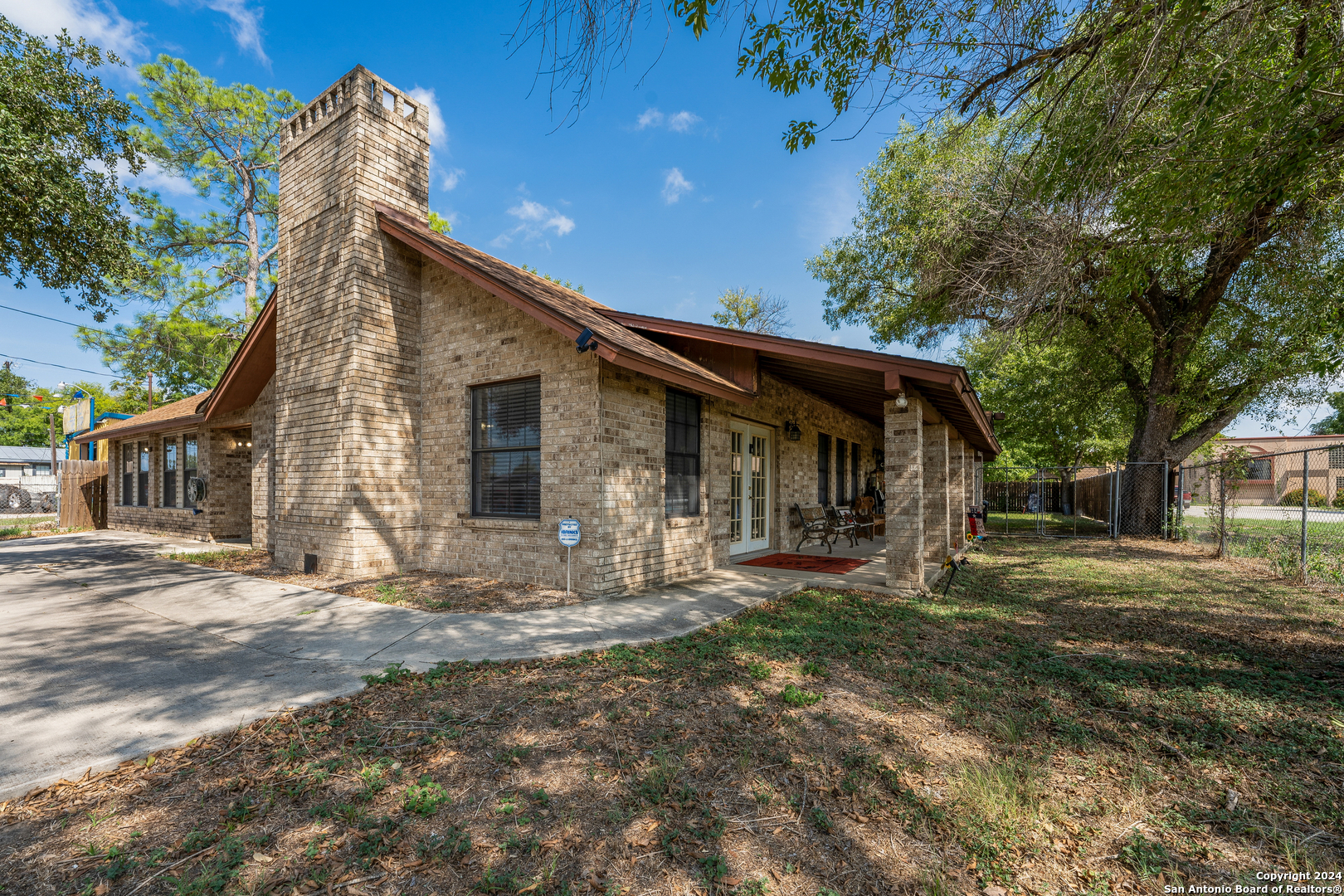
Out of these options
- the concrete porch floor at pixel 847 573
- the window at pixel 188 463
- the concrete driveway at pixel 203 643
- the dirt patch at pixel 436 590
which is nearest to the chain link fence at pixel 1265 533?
the concrete porch floor at pixel 847 573

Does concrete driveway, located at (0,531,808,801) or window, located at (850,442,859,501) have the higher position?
window, located at (850,442,859,501)

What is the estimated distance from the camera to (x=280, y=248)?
8.71m

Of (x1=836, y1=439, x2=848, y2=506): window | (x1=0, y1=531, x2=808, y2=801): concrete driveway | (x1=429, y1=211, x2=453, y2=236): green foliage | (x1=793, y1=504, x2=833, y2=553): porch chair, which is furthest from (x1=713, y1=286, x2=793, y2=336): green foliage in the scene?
(x1=0, y1=531, x2=808, y2=801): concrete driveway

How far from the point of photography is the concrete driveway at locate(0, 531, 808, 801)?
314 centimetres

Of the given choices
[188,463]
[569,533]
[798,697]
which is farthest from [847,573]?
[188,463]

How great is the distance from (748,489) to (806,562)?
1628mm

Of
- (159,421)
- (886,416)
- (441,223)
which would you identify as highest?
(441,223)

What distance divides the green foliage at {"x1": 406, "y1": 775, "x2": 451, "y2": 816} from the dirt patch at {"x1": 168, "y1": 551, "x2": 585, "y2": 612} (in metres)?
3.21

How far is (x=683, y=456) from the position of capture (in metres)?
8.00

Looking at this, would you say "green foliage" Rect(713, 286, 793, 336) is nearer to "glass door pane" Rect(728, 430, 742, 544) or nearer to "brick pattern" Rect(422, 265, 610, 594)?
"glass door pane" Rect(728, 430, 742, 544)

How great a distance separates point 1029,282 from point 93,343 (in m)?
35.6

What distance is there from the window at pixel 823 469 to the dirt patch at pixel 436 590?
297 inches

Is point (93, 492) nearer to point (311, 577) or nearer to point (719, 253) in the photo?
point (311, 577)

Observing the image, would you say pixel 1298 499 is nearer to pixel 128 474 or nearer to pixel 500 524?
pixel 500 524
